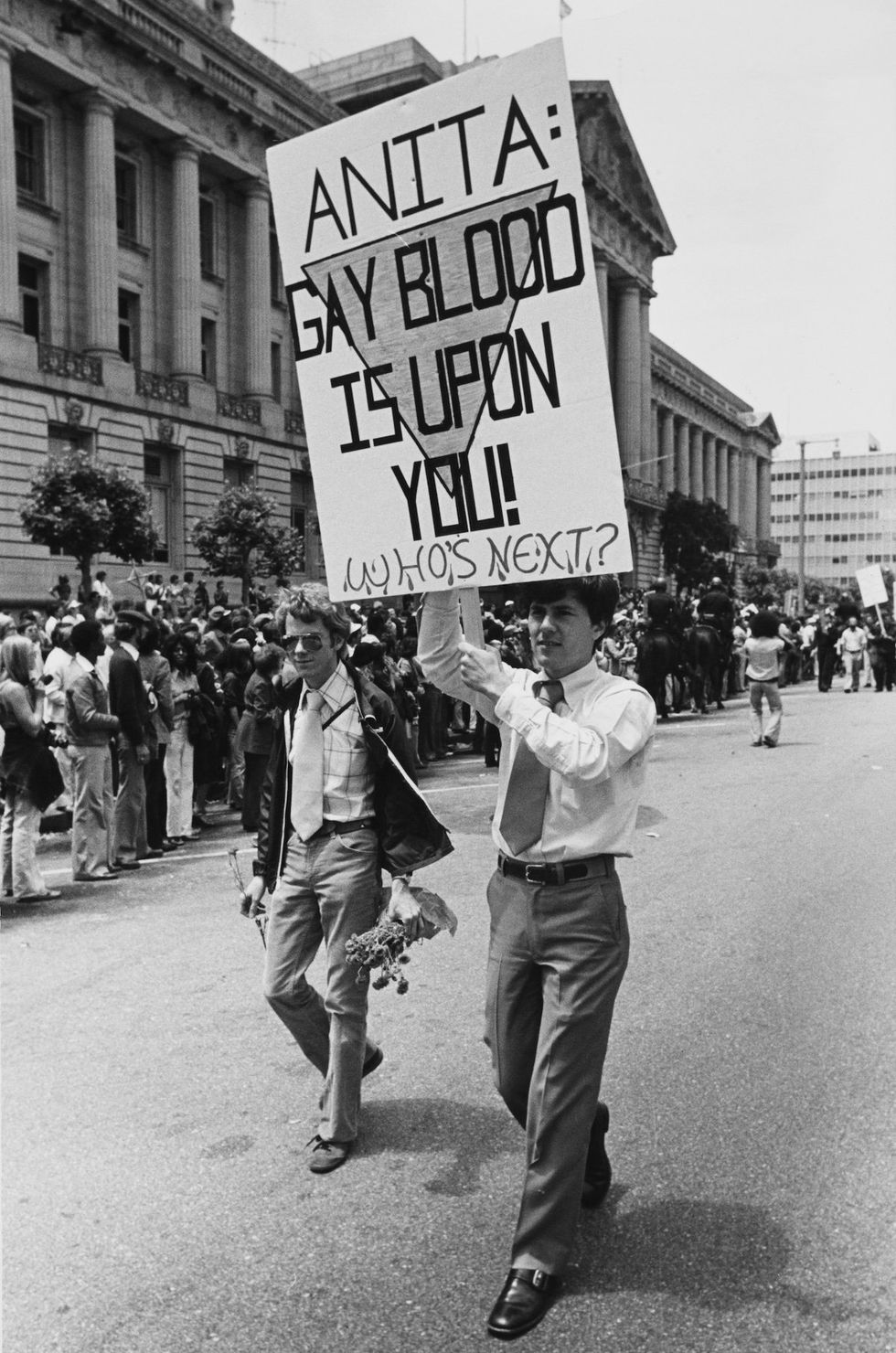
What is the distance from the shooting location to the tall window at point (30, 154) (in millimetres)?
32750

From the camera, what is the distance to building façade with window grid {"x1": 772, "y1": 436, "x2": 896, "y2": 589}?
136 meters

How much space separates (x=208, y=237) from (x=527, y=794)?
133 ft

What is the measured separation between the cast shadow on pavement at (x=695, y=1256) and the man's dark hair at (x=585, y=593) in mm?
1775

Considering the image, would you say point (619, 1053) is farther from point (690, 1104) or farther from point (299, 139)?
point (299, 139)

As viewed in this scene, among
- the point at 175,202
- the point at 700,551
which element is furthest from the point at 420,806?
the point at 700,551

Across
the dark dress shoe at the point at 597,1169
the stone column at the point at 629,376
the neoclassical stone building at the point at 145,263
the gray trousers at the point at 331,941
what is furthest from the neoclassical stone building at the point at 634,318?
the dark dress shoe at the point at 597,1169

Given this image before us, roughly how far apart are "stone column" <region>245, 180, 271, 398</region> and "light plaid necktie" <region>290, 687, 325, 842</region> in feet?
125

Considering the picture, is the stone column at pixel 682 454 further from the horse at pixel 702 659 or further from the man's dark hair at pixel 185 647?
the man's dark hair at pixel 185 647

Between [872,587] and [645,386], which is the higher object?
[645,386]

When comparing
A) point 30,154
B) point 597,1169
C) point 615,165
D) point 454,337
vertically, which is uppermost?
point 615,165

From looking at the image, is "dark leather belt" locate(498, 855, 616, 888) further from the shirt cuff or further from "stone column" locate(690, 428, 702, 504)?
"stone column" locate(690, 428, 702, 504)

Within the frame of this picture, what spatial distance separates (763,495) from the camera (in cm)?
12069

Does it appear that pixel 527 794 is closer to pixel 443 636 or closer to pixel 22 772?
pixel 443 636

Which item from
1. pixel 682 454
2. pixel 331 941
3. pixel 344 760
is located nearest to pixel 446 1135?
pixel 331 941
